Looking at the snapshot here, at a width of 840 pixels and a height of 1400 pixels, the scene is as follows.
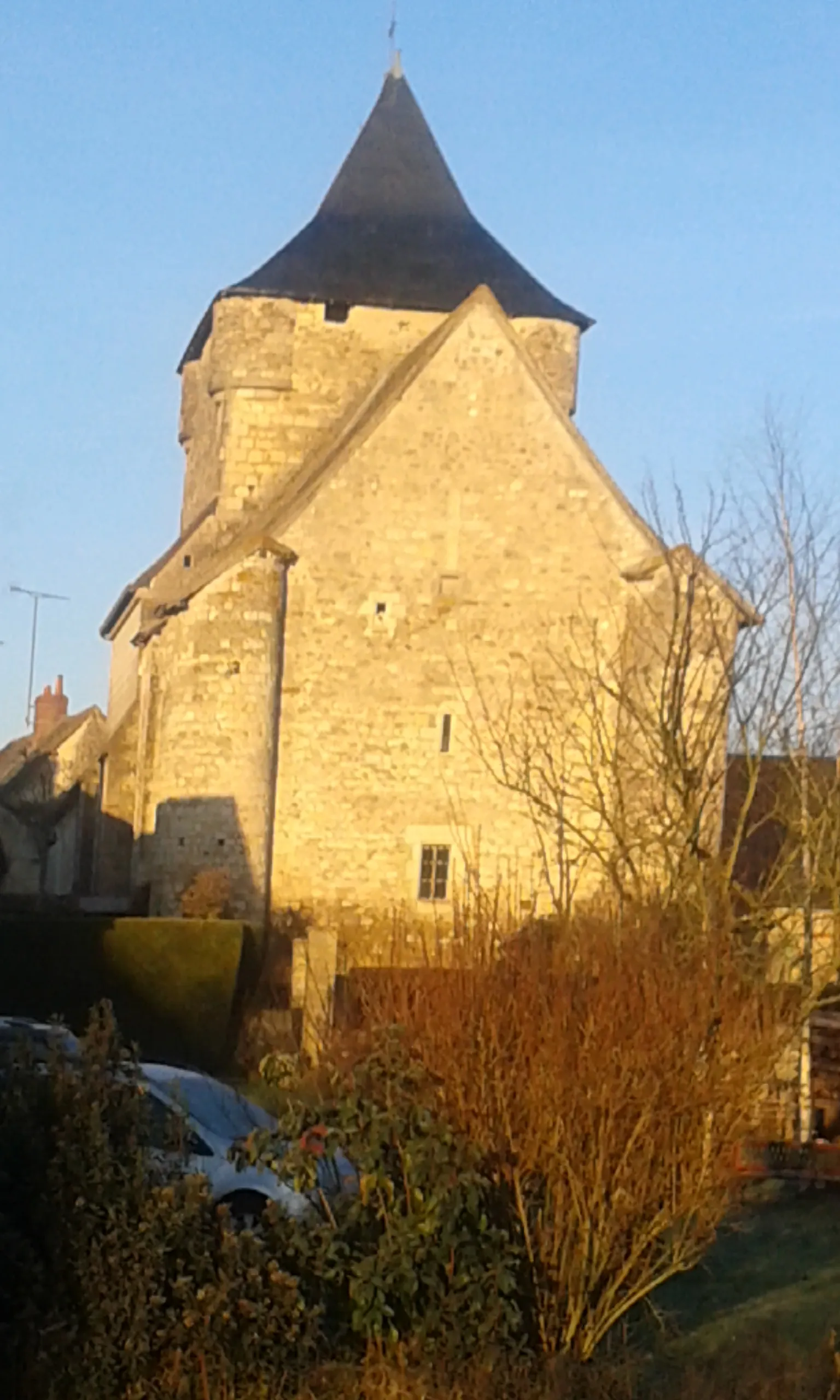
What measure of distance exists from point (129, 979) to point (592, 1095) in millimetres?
15154

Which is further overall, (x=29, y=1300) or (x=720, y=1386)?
(x=720, y=1386)

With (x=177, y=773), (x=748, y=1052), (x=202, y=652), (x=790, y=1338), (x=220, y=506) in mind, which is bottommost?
(x=790, y=1338)

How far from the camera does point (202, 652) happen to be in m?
28.1

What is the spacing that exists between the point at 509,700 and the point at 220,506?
662 cm

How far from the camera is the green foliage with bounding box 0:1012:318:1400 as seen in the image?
8086mm

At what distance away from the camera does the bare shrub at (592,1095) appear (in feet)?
29.3

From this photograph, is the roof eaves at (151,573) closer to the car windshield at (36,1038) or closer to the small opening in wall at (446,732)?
the small opening in wall at (446,732)

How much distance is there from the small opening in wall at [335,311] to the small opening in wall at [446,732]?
25.2 feet

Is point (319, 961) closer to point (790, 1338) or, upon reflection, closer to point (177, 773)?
point (177, 773)

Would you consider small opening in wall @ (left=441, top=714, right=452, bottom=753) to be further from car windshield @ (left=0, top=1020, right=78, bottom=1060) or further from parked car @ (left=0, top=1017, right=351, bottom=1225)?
car windshield @ (left=0, top=1020, right=78, bottom=1060)

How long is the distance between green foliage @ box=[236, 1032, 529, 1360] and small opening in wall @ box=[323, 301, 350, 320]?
25.3m

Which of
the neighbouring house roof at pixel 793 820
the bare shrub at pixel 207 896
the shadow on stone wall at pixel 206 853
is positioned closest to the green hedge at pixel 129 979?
the bare shrub at pixel 207 896

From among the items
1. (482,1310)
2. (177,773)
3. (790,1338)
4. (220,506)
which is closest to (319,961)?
(177,773)

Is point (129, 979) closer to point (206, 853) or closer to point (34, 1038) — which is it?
point (206, 853)
